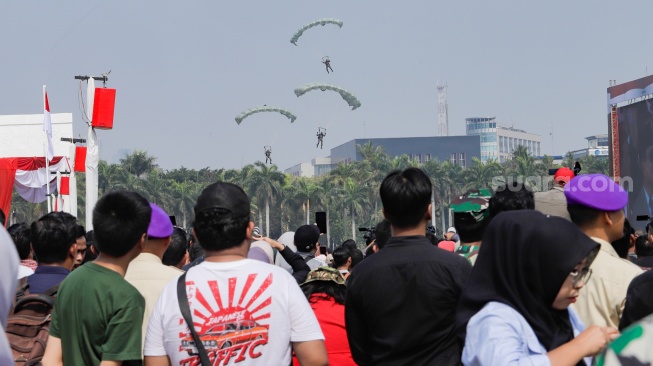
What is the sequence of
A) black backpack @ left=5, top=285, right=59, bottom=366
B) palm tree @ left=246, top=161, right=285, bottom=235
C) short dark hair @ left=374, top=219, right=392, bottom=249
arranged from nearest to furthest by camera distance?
black backpack @ left=5, top=285, right=59, bottom=366, short dark hair @ left=374, top=219, right=392, bottom=249, palm tree @ left=246, top=161, right=285, bottom=235

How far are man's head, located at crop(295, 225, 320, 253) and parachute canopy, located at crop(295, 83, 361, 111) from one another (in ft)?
117

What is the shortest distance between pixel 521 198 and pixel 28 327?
224 centimetres

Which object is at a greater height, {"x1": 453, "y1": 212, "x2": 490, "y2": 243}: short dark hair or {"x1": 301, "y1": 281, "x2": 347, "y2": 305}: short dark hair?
{"x1": 453, "y1": 212, "x2": 490, "y2": 243}: short dark hair

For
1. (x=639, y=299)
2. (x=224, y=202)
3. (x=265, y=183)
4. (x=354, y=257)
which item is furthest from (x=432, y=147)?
(x=639, y=299)

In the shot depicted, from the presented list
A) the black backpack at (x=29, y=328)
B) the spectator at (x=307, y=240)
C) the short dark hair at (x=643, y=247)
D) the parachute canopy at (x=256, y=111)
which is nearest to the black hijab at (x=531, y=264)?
the black backpack at (x=29, y=328)

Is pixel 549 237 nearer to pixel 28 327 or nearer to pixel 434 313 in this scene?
pixel 434 313

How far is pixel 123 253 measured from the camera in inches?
147

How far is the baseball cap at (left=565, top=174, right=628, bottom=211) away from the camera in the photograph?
3781 mm

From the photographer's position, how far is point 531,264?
264cm

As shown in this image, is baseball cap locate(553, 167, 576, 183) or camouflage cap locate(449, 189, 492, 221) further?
baseball cap locate(553, 167, 576, 183)

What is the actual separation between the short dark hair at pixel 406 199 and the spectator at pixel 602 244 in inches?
24.9

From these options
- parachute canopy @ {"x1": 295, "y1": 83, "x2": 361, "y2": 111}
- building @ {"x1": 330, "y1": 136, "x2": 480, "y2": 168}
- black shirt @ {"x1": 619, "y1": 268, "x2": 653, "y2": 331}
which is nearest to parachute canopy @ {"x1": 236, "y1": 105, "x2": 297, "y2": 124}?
parachute canopy @ {"x1": 295, "y1": 83, "x2": 361, "y2": 111}

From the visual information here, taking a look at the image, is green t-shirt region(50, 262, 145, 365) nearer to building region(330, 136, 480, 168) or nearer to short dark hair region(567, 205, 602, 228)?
short dark hair region(567, 205, 602, 228)

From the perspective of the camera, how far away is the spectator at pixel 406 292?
11.4ft
